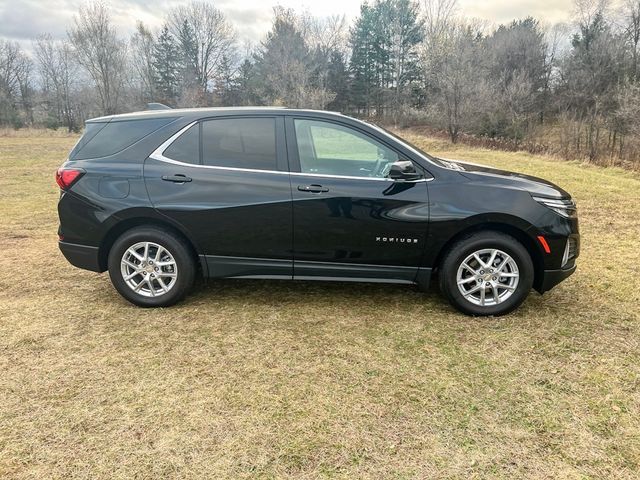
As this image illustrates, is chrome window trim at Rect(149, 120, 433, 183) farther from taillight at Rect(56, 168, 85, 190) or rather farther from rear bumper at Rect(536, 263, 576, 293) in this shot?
rear bumper at Rect(536, 263, 576, 293)

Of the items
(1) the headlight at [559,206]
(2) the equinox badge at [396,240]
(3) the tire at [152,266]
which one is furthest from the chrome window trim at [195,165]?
(1) the headlight at [559,206]

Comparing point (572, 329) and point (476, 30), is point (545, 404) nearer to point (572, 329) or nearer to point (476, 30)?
point (572, 329)

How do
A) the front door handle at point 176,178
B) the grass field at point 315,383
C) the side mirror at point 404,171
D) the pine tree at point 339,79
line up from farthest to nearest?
the pine tree at point 339,79
the front door handle at point 176,178
the side mirror at point 404,171
the grass field at point 315,383

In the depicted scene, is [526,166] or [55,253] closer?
[55,253]

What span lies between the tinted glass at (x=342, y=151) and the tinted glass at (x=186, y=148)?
884 millimetres

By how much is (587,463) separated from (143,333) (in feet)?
10.0

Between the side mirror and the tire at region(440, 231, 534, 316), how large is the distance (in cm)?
69

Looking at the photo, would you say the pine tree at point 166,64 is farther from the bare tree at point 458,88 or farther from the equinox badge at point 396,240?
the equinox badge at point 396,240

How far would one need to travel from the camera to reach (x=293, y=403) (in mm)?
2631

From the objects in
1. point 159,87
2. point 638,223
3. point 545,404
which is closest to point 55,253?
point 545,404

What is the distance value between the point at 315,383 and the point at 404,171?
5.96 feet

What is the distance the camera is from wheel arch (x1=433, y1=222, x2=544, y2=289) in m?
3.63

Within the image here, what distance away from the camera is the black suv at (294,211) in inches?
141

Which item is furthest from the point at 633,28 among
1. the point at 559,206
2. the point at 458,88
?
the point at 559,206
